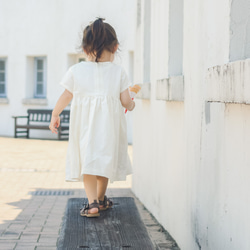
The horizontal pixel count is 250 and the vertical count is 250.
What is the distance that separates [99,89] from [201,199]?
1.05 m

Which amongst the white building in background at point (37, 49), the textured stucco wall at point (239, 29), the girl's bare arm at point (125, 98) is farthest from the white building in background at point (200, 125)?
the white building in background at point (37, 49)

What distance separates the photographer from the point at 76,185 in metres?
8.72

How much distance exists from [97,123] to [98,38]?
595 millimetres

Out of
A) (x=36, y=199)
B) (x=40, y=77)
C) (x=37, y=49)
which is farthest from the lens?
(x=40, y=77)

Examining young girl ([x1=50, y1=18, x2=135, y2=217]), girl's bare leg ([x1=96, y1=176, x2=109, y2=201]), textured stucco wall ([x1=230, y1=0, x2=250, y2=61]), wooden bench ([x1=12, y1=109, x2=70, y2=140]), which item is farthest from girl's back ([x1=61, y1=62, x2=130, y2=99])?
wooden bench ([x1=12, y1=109, x2=70, y2=140])

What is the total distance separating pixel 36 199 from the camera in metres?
7.39

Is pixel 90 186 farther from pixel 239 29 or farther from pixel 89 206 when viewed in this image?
pixel 239 29

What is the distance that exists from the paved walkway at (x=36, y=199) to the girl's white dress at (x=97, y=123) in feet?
3.64

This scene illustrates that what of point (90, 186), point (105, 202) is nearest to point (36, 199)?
point (105, 202)

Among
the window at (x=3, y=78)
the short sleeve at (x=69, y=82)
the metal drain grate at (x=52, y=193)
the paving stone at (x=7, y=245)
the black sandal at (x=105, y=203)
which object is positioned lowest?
the metal drain grate at (x=52, y=193)

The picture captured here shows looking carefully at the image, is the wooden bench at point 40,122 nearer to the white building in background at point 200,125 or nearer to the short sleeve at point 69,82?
the white building in background at point 200,125

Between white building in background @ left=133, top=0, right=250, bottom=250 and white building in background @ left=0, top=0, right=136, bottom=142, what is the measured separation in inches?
470

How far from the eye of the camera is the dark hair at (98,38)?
4.02m

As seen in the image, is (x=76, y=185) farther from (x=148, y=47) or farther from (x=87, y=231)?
(x=87, y=231)
